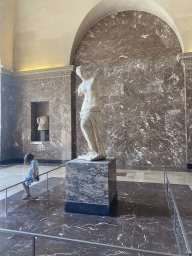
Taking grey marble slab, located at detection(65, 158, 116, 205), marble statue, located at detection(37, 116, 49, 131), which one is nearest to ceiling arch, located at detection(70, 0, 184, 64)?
marble statue, located at detection(37, 116, 49, 131)

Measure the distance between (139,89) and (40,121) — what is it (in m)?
4.82

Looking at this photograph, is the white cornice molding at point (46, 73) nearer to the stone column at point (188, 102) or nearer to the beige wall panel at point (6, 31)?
the beige wall panel at point (6, 31)

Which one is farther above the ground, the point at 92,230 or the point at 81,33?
the point at 81,33

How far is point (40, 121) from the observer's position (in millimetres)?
9648

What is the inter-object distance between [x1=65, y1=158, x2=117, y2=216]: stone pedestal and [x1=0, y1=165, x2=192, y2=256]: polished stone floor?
0.15 metres

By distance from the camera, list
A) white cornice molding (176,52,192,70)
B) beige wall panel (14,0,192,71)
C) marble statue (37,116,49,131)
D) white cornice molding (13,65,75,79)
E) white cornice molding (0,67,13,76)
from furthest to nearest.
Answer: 1. marble statue (37,116,49,131)
2. white cornice molding (0,67,13,76)
3. white cornice molding (13,65,75,79)
4. beige wall panel (14,0,192,71)
5. white cornice molding (176,52,192,70)

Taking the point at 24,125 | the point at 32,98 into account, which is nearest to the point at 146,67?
the point at 32,98

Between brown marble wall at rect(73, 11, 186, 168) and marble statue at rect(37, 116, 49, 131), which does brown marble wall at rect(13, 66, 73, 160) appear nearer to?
marble statue at rect(37, 116, 49, 131)

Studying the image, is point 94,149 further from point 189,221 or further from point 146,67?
point 146,67

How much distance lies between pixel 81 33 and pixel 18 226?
858cm

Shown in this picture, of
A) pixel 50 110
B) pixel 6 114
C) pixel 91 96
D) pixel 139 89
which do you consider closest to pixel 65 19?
pixel 50 110

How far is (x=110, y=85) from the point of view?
8766mm

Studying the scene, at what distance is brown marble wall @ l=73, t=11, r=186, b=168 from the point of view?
26.2 feet

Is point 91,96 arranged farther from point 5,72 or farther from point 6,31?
point 6,31
